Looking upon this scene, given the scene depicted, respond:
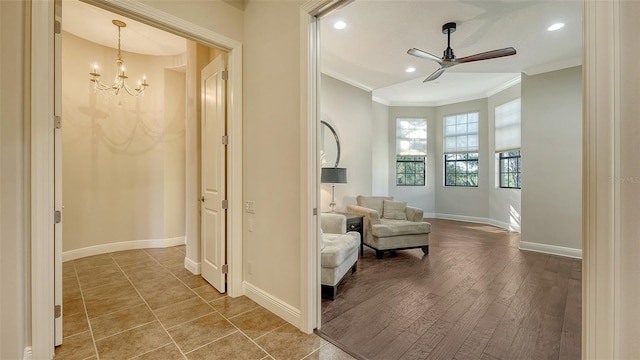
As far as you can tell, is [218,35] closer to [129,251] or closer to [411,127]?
[129,251]

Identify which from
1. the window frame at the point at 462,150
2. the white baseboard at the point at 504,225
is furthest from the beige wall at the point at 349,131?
the white baseboard at the point at 504,225

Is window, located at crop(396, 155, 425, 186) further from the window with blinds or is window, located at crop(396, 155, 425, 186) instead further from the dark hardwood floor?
the dark hardwood floor

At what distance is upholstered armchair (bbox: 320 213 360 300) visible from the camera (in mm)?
2756

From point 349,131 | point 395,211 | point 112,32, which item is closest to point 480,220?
point 395,211

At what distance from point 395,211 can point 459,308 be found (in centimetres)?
236

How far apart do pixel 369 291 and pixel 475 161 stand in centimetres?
593

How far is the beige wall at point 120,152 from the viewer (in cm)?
397

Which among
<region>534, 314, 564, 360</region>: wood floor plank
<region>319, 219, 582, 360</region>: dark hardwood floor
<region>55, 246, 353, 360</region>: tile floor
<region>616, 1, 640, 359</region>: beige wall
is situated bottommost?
<region>534, 314, 564, 360</region>: wood floor plank

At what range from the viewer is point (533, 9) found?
3.01 metres

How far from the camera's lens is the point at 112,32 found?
3.78m

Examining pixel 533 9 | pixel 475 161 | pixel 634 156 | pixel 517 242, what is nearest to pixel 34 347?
pixel 634 156

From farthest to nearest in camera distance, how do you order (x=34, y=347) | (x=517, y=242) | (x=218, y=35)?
1. (x=517, y=242)
2. (x=218, y=35)
3. (x=34, y=347)

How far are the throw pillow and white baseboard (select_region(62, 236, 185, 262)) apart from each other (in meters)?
3.65

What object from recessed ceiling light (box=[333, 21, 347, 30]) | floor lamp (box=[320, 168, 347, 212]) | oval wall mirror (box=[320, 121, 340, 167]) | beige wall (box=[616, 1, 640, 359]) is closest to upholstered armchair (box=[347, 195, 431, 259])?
floor lamp (box=[320, 168, 347, 212])
